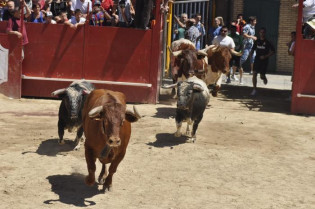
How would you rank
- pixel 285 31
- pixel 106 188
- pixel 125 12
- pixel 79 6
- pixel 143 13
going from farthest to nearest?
pixel 285 31
pixel 79 6
pixel 125 12
pixel 143 13
pixel 106 188

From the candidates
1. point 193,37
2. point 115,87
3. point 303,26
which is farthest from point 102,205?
point 193,37

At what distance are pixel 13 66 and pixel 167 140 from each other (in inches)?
199

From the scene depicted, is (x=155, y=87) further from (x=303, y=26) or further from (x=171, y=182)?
(x=171, y=182)

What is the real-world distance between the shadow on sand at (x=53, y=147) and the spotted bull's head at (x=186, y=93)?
1.99 m

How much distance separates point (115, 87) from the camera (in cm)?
1606

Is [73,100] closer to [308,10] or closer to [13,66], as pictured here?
[13,66]

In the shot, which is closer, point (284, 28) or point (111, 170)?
point (111, 170)

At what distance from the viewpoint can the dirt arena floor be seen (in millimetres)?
9078

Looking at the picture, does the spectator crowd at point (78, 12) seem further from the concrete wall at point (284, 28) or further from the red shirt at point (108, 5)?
the concrete wall at point (284, 28)

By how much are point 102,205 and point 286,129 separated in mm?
6350

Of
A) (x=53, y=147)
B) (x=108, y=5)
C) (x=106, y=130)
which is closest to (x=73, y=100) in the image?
(x=53, y=147)

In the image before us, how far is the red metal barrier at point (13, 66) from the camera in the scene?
1571cm

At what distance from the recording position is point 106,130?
27.6ft

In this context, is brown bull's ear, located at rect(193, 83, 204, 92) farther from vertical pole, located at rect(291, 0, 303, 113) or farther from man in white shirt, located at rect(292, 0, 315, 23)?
man in white shirt, located at rect(292, 0, 315, 23)
